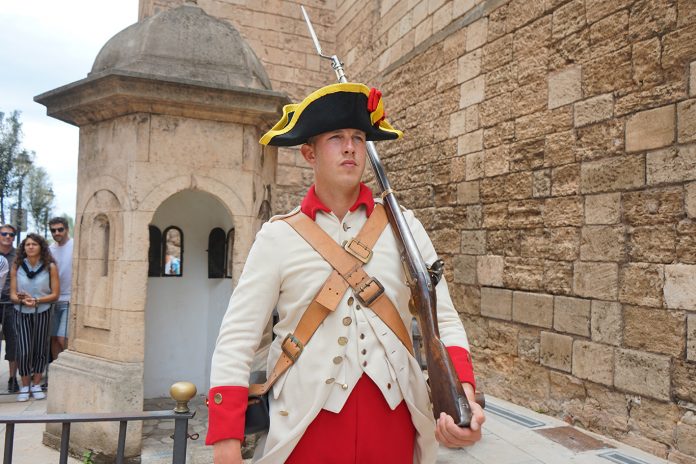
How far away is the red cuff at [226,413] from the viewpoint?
139 cm

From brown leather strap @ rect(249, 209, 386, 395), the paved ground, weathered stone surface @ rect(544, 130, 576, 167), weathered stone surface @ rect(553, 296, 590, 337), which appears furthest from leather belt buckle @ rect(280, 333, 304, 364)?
weathered stone surface @ rect(544, 130, 576, 167)

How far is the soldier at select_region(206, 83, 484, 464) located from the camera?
57.8 inches

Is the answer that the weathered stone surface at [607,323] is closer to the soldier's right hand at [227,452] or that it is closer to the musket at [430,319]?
the musket at [430,319]

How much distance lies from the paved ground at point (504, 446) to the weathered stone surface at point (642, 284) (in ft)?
3.14

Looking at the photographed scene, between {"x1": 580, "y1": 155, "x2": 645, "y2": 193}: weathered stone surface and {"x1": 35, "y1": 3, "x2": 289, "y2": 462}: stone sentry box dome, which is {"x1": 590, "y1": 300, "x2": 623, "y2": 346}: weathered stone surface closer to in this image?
{"x1": 580, "y1": 155, "x2": 645, "y2": 193}: weathered stone surface

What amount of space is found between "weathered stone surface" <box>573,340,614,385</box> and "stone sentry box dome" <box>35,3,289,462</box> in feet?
8.22

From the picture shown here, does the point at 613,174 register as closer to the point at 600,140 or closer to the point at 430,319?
the point at 600,140

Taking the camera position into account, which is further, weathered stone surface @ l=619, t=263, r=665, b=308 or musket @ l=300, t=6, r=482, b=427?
weathered stone surface @ l=619, t=263, r=665, b=308

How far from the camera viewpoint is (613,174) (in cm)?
370

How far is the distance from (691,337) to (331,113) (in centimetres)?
273

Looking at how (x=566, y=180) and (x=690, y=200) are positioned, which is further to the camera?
(x=566, y=180)

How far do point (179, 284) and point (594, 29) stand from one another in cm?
376

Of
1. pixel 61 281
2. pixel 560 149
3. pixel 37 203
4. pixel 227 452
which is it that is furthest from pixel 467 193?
pixel 37 203

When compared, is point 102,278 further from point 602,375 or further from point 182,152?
point 602,375
